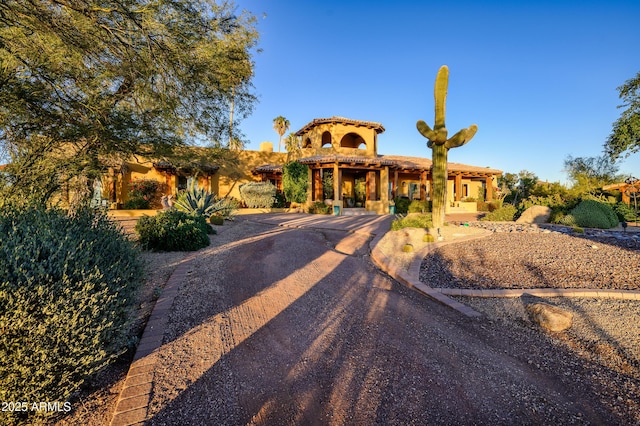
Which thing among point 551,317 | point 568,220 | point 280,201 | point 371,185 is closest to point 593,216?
point 568,220

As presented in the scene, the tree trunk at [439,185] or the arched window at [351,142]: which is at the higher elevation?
the arched window at [351,142]

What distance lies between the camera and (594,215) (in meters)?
11.0

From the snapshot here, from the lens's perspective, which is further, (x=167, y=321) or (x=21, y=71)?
(x=21, y=71)

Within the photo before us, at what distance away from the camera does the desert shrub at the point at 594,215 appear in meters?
11.0

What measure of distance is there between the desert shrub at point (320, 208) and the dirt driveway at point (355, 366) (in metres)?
13.9

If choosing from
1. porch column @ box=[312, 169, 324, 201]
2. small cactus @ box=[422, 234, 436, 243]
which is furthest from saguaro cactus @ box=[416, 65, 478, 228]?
porch column @ box=[312, 169, 324, 201]

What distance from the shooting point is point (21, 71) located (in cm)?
470

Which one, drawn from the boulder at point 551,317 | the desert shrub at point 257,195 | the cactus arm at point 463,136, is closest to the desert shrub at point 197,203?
the desert shrub at point 257,195

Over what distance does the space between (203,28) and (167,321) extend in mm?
5465

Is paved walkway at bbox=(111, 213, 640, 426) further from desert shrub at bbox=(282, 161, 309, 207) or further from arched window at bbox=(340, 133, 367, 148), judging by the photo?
arched window at bbox=(340, 133, 367, 148)

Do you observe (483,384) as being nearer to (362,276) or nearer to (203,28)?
(362,276)

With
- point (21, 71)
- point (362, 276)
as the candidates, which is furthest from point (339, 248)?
point (21, 71)

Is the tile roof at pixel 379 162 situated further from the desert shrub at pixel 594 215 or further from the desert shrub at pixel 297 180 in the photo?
the desert shrub at pixel 594 215

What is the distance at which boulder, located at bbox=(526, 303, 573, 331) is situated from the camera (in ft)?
12.8
